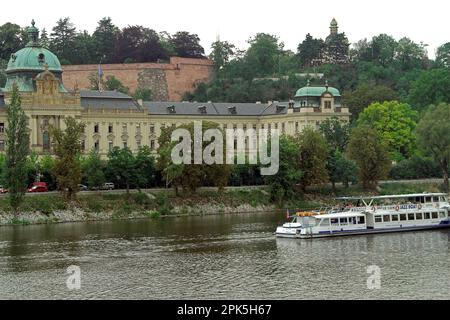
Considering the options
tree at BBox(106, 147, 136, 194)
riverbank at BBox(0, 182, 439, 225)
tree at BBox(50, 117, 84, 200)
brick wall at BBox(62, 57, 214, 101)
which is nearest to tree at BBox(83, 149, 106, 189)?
tree at BBox(106, 147, 136, 194)

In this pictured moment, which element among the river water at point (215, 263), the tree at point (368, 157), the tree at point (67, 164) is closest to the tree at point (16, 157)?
the tree at point (67, 164)

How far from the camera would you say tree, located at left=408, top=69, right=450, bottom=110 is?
157125 mm

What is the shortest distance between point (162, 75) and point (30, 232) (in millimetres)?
95769

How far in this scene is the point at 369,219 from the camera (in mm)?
84812

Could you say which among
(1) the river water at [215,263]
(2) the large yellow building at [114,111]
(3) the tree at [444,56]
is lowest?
(1) the river water at [215,263]

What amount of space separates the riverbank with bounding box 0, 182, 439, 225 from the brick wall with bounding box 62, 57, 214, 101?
213 ft

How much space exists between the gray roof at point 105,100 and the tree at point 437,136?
39.3 meters

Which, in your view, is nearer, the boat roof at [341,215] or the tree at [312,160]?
the boat roof at [341,215]

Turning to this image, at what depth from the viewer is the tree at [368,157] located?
119 m

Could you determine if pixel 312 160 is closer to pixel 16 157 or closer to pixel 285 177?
pixel 285 177

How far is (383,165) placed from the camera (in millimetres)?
119938

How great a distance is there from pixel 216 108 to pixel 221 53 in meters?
46.5

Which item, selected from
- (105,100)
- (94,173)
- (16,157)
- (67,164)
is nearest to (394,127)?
(105,100)

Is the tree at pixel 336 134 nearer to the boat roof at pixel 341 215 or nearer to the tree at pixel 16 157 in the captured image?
the boat roof at pixel 341 215
